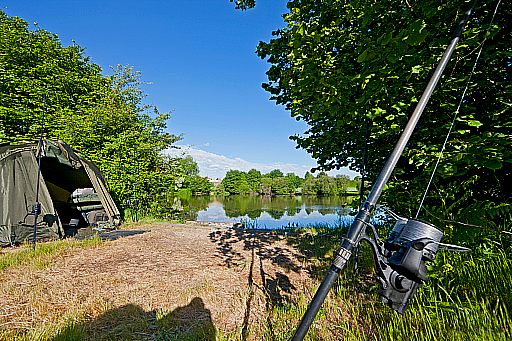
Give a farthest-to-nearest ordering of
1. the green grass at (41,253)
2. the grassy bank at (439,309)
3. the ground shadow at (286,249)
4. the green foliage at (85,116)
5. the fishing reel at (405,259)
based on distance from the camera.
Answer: the green foliage at (85,116)
the ground shadow at (286,249)
the green grass at (41,253)
the grassy bank at (439,309)
the fishing reel at (405,259)

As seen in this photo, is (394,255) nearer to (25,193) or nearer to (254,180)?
(25,193)

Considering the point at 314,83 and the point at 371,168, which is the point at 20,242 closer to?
the point at 314,83

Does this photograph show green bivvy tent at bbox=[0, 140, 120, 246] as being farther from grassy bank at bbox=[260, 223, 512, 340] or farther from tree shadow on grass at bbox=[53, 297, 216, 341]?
grassy bank at bbox=[260, 223, 512, 340]

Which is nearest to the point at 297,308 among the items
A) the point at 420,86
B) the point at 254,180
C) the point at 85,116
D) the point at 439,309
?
the point at 439,309

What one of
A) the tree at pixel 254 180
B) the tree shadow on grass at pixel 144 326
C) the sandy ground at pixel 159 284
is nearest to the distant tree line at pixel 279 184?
the tree at pixel 254 180

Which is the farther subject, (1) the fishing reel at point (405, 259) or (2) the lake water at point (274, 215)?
(2) the lake water at point (274, 215)

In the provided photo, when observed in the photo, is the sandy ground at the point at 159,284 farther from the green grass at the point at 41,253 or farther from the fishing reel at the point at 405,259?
the fishing reel at the point at 405,259

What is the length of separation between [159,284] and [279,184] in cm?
5251

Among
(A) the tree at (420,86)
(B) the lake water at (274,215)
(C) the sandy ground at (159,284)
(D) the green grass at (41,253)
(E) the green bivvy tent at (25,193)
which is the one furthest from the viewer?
(B) the lake water at (274,215)

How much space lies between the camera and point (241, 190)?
59.1 m

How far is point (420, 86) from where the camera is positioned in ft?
11.7

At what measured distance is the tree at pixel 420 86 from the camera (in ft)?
8.45

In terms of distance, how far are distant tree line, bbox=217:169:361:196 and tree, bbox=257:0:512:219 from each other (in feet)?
124

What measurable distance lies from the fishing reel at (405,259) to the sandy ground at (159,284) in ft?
6.77
